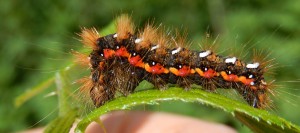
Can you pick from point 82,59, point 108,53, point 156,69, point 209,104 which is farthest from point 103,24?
point 209,104

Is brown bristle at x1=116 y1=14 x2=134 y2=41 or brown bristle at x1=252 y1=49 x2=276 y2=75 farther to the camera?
brown bristle at x1=252 y1=49 x2=276 y2=75

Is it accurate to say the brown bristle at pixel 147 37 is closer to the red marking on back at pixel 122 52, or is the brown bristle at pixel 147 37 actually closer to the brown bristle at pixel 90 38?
the red marking on back at pixel 122 52

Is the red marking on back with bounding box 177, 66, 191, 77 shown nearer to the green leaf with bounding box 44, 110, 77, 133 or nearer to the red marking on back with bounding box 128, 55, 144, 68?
the red marking on back with bounding box 128, 55, 144, 68

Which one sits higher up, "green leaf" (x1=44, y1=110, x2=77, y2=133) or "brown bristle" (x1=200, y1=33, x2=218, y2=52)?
"brown bristle" (x1=200, y1=33, x2=218, y2=52)

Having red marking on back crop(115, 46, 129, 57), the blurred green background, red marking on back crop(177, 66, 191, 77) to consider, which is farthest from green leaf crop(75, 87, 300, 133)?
the blurred green background

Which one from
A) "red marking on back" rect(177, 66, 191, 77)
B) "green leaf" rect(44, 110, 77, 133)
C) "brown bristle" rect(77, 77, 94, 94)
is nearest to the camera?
"green leaf" rect(44, 110, 77, 133)

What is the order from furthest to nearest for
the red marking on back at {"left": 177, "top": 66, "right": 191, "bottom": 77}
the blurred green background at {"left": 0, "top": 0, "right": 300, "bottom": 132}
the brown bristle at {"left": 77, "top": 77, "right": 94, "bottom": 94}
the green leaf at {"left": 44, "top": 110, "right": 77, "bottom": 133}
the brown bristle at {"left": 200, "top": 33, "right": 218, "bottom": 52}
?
the blurred green background at {"left": 0, "top": 0, "right": 300, "bottom": 132} < the brown bristle at {"left": 200, "top": 33, "right": 218, "bottom": 52} < the brown bristle at {"left": 77, "top": 77, "right": 94, "bottom": 94} < the red marking on back at {"left": 177, "top": 66, "right": 191, "bottom": 77} < the green leaf at {"left": 44, "top": 110, "right": 77, "bottom": 133}

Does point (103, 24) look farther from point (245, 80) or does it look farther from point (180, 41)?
point (245, 80)
